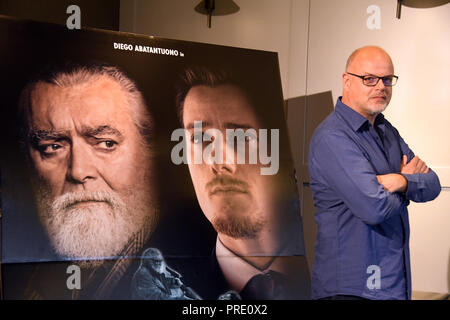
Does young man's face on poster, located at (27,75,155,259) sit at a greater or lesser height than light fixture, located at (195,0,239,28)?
lesser

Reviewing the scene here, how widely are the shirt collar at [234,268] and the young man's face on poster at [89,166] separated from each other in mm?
311

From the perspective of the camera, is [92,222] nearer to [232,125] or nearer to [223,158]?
[223,158]

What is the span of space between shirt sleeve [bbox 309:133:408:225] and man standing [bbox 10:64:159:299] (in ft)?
2.32

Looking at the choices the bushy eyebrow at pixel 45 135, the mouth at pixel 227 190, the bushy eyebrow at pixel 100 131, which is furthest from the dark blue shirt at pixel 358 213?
the bushy eyebrow at pixel 45 135

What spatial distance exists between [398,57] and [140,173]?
5.03ft

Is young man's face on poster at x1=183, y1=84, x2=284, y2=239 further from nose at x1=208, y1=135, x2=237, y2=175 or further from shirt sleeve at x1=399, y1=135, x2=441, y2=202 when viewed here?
shirt sleeve at x1=399, y1=135, x2=441, y2=202

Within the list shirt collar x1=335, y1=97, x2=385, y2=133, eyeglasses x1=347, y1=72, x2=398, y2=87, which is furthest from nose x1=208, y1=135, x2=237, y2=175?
eyeglasses x1=347, y1=72, x2=398, y2=87

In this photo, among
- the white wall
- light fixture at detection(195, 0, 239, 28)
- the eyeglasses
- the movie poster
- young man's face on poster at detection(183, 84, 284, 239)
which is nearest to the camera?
the movie poster

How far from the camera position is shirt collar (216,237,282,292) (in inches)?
78.0

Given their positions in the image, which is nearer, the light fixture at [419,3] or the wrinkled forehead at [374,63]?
the wrinkled forehead at [374,63]

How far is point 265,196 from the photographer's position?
215 centimetres

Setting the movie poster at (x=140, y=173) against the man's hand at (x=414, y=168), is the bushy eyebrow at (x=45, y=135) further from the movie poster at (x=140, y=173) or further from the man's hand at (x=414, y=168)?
the man's hand at (x=414, y=168)

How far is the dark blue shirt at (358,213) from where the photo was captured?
77.3 inches
